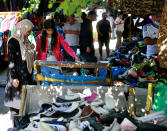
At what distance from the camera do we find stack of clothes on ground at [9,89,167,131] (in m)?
2.97

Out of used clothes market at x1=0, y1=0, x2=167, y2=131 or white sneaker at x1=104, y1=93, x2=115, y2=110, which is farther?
white sneaker at x1=104, y1=93, x2=115, y2=110

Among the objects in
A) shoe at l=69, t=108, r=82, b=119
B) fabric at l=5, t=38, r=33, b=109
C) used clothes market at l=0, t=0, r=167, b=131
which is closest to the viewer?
used clothes market at l=0, t=0, r=167, b=131

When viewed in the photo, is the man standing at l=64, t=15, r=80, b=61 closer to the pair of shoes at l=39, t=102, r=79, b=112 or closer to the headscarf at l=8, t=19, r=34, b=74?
the headscarf at l=8, t=19, r=34, b=74

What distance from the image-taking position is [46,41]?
223 inches

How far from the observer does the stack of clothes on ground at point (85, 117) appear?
2971mm

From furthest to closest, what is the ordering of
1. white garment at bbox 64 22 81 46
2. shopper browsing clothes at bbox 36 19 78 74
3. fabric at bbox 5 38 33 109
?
white garment at bbox 64 22 81 46 < shopper browsing clothes at bbox 36 19 78 74 < fabric at bbox 5 38 33 109

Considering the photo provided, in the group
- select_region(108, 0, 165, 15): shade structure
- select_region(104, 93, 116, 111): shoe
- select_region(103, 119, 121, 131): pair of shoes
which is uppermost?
select_region(108, 0, 165, 15): shade structure

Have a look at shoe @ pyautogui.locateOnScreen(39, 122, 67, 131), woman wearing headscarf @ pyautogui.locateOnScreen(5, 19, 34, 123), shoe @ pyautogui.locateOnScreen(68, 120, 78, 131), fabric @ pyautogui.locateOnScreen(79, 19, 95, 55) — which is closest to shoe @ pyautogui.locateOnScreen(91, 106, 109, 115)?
shoe @ pyautogui.locateOnScreen(68, 120, 78, 131)

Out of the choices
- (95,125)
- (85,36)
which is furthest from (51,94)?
(85,36)

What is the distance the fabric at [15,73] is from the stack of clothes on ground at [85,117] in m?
1.53

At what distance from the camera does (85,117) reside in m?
3.30

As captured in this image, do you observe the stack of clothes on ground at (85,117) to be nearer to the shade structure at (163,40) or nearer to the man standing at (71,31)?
the shade structure at (163,40)

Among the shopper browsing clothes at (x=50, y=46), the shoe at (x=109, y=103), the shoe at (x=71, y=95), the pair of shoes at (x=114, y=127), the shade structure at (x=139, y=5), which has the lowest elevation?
the pair of shoes at (x=114, y=127)

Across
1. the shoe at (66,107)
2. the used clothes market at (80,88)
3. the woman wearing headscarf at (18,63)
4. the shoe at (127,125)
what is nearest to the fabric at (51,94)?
the used clothes market at (80,88)
